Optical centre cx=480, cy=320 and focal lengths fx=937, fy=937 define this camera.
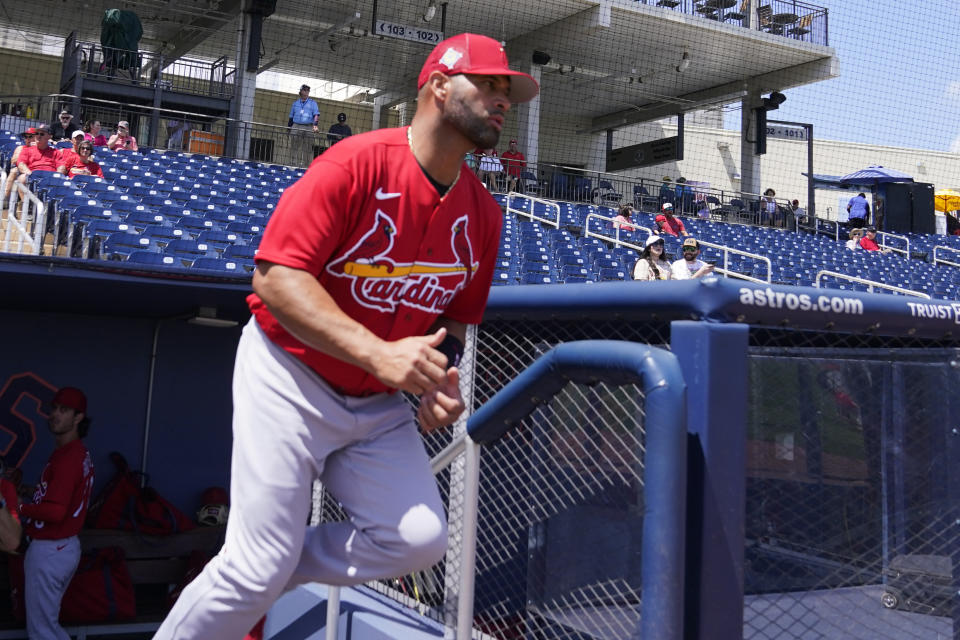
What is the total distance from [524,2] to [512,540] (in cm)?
2074

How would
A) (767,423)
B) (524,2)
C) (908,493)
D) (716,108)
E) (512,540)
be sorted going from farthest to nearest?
(716,108), (524,2), (512,540), (908,493), (767,423)

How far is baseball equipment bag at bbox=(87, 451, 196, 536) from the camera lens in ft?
17.5

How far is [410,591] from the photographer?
338 cm

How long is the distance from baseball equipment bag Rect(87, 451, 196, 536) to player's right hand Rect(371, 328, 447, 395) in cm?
403

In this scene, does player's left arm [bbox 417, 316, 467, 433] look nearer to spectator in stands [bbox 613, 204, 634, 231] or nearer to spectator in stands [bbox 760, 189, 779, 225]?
spectator in stands [bbox 613, 204, 634, 231]

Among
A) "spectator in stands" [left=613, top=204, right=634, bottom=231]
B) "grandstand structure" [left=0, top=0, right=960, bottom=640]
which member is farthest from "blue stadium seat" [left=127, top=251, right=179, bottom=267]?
"spectator in stands" [left=613, top=204, right=634, bottom=231]

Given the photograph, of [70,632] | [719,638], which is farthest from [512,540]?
[70,632]

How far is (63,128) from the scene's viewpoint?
14.9 meters

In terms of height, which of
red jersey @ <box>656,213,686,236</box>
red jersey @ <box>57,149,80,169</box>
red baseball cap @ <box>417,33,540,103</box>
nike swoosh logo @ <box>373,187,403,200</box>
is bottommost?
nike swoosh logo @ <box>373,187,403,200</box>

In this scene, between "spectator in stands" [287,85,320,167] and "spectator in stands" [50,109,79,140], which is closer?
"spectator in stands" [50,109,79,140]

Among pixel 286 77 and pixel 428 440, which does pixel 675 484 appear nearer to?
pixel 428 440

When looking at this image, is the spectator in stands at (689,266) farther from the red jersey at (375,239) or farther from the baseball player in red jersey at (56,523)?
the red jersey at (375,239)

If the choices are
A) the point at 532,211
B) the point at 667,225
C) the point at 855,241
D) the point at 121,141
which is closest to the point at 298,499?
the point at 667,225

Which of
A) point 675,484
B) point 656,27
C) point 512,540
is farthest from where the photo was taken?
point 656,27
